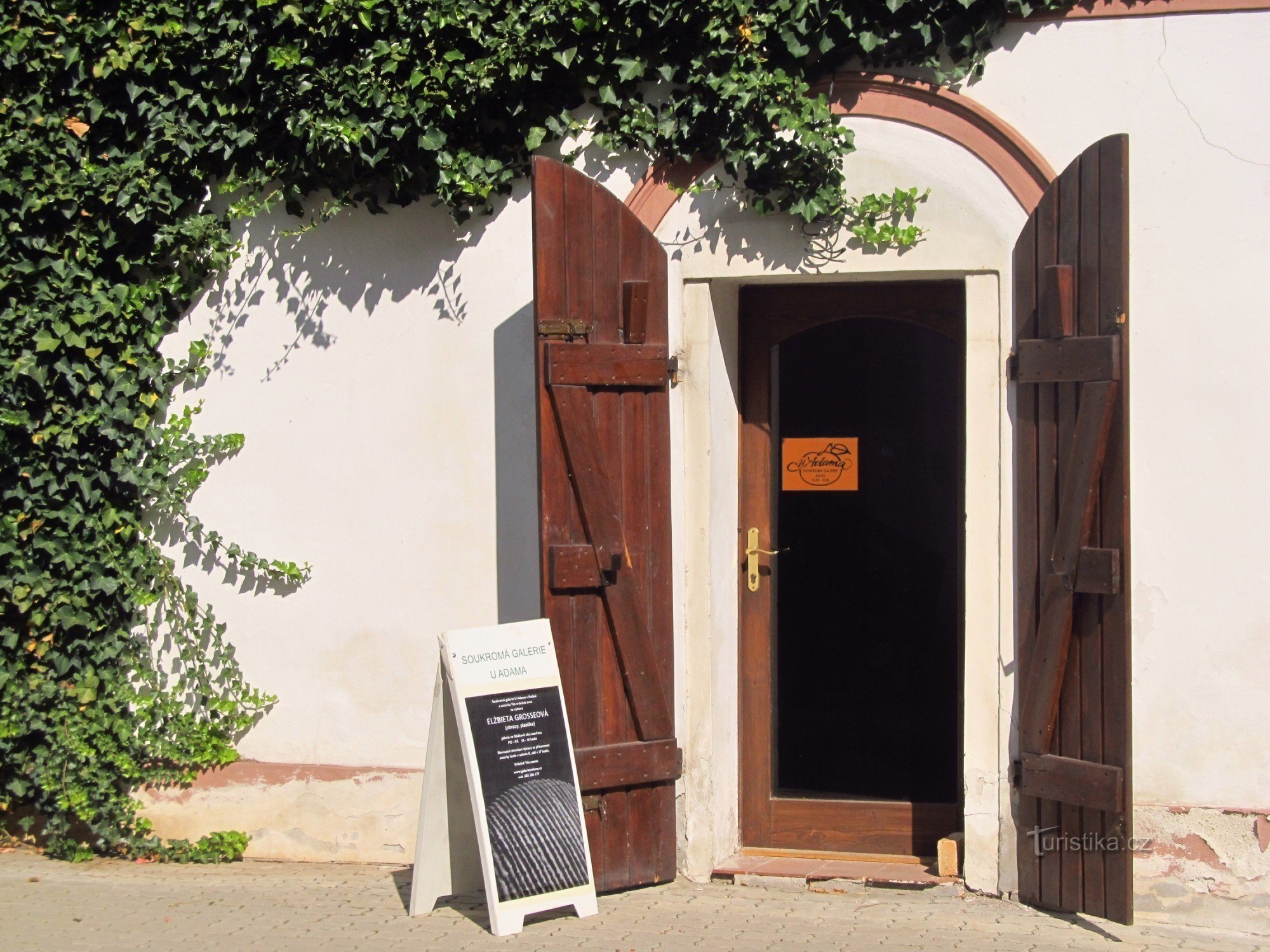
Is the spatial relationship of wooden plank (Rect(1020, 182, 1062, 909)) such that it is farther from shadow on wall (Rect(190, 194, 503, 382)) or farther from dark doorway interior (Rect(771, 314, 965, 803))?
shadow on wall (Rect(190, 194, 503, 382))

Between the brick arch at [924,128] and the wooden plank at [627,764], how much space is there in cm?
197

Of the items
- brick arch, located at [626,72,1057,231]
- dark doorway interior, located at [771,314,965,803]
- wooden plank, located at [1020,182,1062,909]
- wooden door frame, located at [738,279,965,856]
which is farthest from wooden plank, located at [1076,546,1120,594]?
brick arch, located at [626,72,1057,231]

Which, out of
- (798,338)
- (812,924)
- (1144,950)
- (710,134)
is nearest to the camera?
(1144,950)

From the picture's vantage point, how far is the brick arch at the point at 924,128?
14.9ft

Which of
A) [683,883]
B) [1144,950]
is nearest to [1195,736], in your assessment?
[1144,950]

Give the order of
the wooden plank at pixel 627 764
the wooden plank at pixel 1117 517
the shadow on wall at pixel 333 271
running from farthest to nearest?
the shadow on wall at pixel 333 271 < the wooden plank at pixel 627 764 < the wooden plank at pixel 1117 517

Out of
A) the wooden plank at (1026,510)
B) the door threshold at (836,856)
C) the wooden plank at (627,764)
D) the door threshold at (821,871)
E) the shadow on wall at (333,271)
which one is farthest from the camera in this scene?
the shadow on wall at (333,271)

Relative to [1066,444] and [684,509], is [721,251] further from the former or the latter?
[1066,444]

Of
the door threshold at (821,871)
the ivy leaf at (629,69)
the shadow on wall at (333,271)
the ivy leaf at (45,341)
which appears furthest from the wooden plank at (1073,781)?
the ivy leaf at (45,341)

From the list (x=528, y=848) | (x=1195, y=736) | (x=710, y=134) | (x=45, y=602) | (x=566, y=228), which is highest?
(x=710, y=134)

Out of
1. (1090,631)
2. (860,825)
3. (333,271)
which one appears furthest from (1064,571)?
(333,271)

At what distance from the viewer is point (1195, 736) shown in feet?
14.5

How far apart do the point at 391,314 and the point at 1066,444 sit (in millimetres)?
2631

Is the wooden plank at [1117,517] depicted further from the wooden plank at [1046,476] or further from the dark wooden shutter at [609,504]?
the dark wooden shutter at [609,504]
